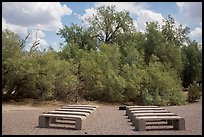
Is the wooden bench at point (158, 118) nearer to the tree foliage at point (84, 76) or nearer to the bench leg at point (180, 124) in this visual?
the bench leg at point (180, 124)

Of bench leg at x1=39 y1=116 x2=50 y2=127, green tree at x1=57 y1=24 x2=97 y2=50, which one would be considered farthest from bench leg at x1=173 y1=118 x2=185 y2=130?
green tree at x1=57 y1=24 x2=97 y2=50

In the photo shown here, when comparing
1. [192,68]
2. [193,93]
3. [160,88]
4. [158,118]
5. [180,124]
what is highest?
[192,68]

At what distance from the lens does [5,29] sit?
49.8ft

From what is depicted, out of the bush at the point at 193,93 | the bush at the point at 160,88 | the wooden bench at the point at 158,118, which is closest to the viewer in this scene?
the wooden bench at the point at 158,118

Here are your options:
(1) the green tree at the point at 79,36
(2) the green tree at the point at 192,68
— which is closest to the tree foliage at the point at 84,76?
(1) the green tree at the point at 79,36

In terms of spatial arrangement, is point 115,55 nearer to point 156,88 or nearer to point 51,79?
point 156,88

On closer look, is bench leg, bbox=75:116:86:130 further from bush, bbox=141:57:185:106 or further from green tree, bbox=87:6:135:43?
green tree, bbox=87:6:135:43

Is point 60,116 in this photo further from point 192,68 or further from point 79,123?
point 192,68


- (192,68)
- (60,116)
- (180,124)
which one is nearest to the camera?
(180,124)

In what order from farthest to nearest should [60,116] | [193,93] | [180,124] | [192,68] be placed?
[192,68] → [193,93] → [60,116] → [180,124]

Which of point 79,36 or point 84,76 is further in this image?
point 79,36

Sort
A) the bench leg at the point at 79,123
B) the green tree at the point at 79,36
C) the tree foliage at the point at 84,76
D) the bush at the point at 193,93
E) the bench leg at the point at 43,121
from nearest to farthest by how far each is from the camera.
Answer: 1. the bench leg at the point at 79,123
2. the bench leg at the point at 43,121
3. the tree foliage at the point at 84,76
4. the bush at the point at 193,93
5. the green tree at the point at 79,36

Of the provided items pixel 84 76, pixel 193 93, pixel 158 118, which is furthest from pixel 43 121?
pixel 193 93

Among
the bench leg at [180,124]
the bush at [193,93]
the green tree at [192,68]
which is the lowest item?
the bench leg at [180,124]
